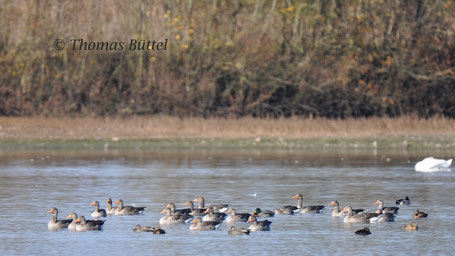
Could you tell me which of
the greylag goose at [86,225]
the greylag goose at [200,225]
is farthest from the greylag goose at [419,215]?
the greylag goose at [86,225]

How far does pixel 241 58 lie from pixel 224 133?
5732mm

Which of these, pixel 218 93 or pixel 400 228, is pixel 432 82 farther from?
pixel 400 228

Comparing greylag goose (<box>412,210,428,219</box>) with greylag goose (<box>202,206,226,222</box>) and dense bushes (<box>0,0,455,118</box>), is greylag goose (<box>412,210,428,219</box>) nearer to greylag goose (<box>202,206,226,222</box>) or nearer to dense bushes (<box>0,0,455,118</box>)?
greylag goose (<box>202,206,226,222</box>)

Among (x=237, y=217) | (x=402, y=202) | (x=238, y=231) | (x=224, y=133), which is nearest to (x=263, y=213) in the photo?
(x=237, y=217)

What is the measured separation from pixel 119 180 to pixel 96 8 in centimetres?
1873

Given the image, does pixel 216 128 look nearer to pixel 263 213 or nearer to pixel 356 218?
pixel 263 213

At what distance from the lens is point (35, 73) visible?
44656mm

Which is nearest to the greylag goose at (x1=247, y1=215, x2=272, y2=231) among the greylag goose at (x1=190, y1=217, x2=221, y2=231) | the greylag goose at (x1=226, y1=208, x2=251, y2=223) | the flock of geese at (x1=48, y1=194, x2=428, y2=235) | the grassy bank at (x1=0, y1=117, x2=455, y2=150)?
the flock of geese at (x1=48, y1=194, x2=428, y2=235)

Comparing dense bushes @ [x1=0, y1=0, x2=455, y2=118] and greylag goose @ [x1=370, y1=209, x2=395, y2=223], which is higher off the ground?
dense bushes @ [x1=0, y1=0, x2=455, y2=118]

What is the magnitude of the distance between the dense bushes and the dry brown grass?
2106 millimetres

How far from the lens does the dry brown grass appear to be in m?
40.3

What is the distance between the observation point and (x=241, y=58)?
44969 mm

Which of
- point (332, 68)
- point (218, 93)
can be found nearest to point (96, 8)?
point (218, 93)

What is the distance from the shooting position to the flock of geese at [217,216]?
17.8 metres
